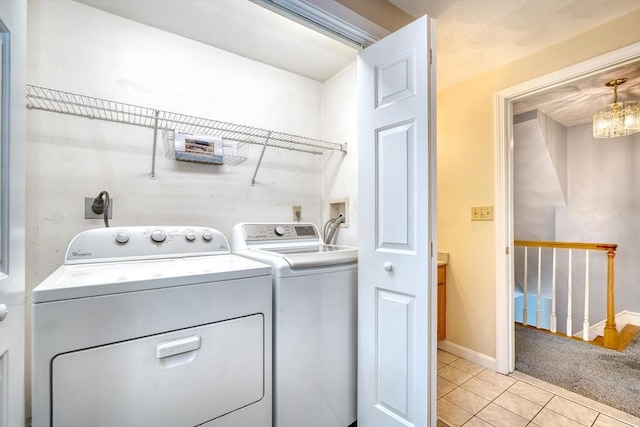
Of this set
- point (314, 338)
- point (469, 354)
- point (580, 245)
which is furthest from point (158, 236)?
point (580, 245)

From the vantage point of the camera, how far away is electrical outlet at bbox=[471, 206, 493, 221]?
7.12 ft

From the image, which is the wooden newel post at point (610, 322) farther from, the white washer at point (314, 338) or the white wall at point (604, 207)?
the white washer at point (314, 338)

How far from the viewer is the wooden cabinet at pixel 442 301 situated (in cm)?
240

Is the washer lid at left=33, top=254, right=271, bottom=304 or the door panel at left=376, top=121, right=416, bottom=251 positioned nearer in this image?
the washer lid at left=33, top=254, right=271, bottom=304

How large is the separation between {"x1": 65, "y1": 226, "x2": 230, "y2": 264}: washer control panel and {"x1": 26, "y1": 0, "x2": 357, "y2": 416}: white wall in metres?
0.26

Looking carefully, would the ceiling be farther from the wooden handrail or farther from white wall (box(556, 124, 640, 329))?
white wall (box(556, 124, 640, 329))

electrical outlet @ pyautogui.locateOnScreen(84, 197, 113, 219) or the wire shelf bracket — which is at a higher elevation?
the wire shelf bracket

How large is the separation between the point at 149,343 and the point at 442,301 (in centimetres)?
A: 225

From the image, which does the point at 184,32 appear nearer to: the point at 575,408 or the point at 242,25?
the point at 242,25

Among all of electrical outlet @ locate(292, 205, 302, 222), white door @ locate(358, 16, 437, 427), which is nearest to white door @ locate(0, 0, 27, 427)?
white door @ locate(358, 16, 437, 427)

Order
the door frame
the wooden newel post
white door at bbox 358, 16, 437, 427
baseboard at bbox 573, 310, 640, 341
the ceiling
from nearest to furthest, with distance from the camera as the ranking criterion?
white door at bbox 358, 16, 437, 427, the ceiling, the door frame, the wooden newel post, baseboard at bbox 573, 310, 640, 341

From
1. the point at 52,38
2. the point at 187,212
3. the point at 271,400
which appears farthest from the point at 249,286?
the point at 52,38

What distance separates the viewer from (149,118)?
1646 mm

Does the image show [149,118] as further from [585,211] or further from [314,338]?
[585,211]
